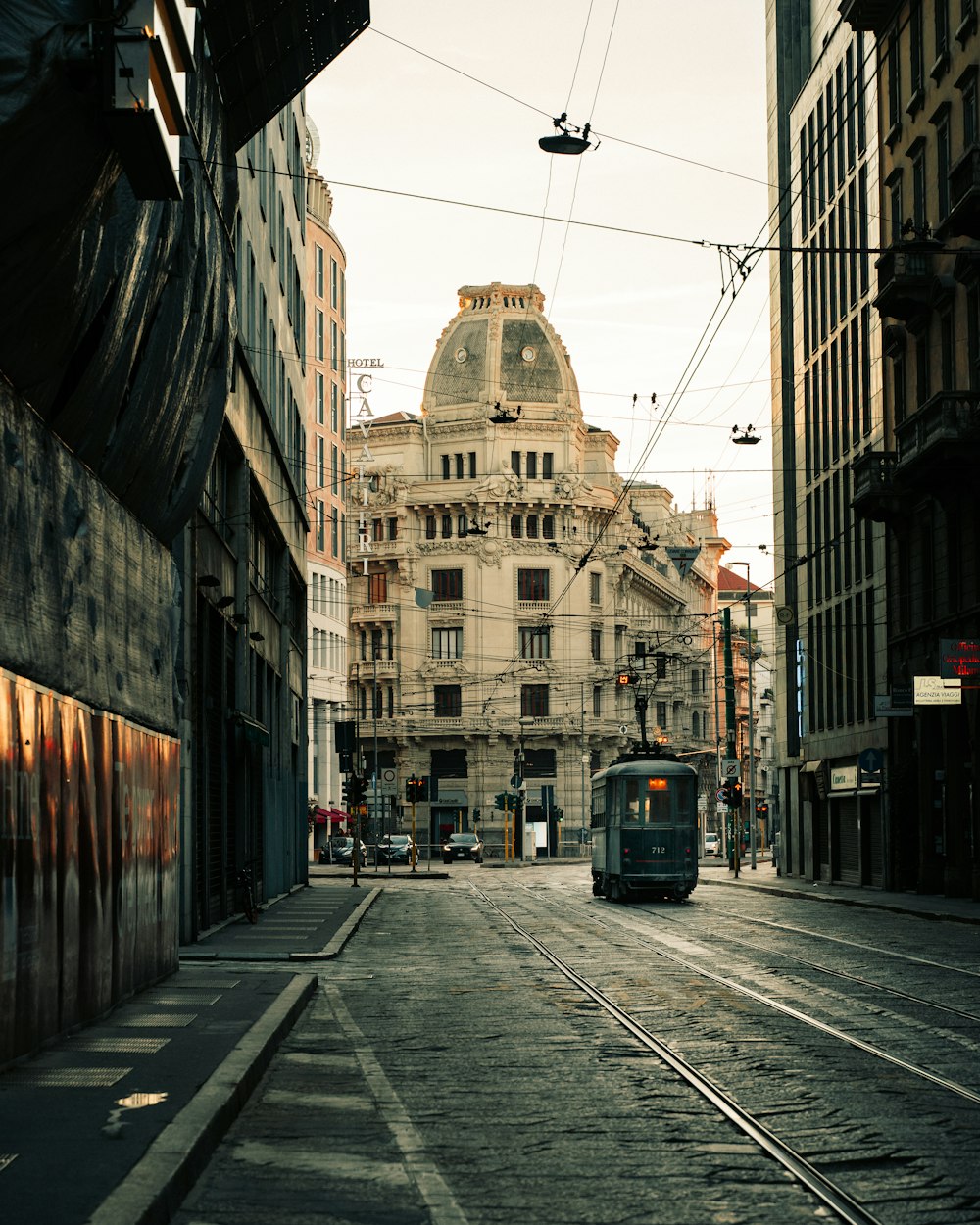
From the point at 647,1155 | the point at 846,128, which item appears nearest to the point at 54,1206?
the point at 647,1155

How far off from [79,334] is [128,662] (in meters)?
4.26

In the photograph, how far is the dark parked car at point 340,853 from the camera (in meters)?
77.0

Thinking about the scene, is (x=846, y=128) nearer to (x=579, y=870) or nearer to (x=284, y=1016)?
(x=579, y=870)

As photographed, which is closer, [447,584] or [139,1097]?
[139,1097]

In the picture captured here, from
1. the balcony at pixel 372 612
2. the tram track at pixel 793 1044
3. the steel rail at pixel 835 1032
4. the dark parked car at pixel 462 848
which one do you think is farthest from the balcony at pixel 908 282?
the balcony at pixel 372 612

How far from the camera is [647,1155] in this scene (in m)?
→ 8.73

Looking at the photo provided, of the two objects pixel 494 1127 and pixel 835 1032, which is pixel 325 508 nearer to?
pixel 835 1032

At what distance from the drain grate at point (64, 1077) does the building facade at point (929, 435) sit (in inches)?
1037

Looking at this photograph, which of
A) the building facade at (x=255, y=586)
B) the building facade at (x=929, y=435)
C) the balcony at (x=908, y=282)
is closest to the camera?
the building facade at (x=255, y=586)

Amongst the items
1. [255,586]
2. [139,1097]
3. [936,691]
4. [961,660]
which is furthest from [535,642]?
[139,1097]

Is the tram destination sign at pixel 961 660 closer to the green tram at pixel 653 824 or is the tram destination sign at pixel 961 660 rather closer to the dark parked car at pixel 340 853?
the green tram at pixel 653 824

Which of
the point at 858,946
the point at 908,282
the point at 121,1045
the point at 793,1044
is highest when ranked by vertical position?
the point at 908,282

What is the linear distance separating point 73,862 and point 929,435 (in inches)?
1075

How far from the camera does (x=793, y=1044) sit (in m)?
13.1
